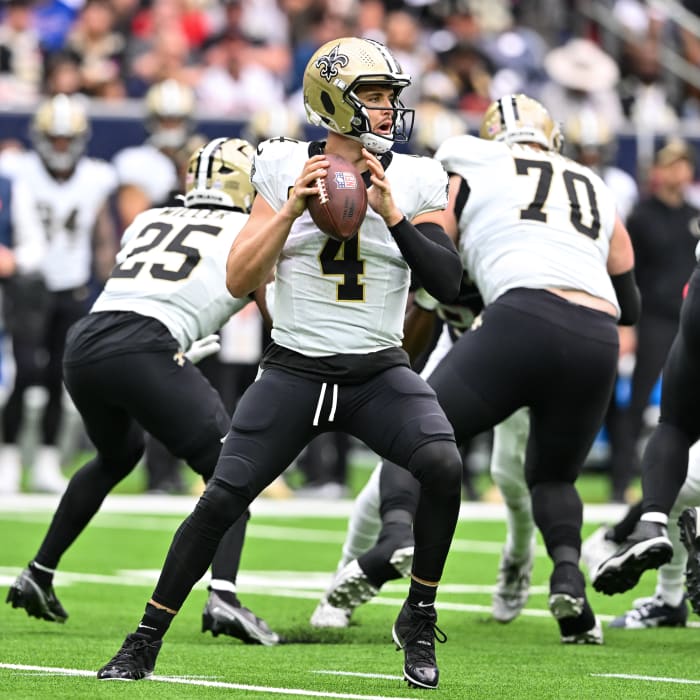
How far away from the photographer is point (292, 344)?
17.0ft

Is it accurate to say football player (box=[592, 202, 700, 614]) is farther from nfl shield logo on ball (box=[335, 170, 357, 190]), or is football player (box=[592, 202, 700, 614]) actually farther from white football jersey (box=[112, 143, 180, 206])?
white football jersey (box=[112, 143, 180, 206])

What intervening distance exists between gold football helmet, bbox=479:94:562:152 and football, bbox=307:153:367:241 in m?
2.02

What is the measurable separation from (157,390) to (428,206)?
4.70 feet

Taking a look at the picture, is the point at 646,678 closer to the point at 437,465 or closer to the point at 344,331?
the point at 437,465

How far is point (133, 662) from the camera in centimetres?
493

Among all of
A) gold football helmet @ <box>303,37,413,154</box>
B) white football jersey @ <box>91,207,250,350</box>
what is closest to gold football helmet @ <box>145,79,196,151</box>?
white football jersey @ <box>91,207,250,350</box>

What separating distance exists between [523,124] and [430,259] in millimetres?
1978

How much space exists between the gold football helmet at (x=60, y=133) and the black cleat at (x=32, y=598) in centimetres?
578

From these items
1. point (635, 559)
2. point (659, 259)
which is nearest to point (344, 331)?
point (635, 559)

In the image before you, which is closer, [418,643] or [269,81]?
[418,643]

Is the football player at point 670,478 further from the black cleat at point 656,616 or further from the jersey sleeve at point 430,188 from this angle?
the jersey sleeve at point 430,188

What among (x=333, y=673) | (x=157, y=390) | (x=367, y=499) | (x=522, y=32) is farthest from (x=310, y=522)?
(x=522, y=32)

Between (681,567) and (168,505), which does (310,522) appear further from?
(681,567)

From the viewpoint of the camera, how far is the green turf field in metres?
4.92
